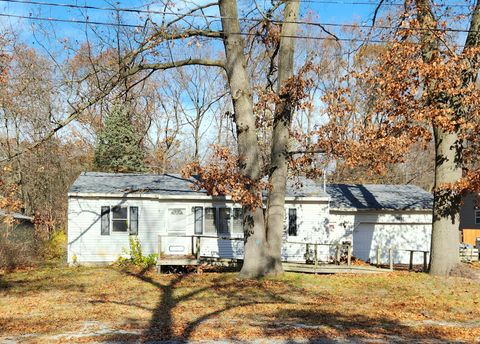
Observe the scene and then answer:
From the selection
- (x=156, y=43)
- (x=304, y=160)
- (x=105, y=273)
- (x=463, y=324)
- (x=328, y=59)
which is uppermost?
(x=328, y=59)

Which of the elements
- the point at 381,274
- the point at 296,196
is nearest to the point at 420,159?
the point at 296,196

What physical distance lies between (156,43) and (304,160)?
7.13m

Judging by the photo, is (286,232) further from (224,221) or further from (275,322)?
(275,322)

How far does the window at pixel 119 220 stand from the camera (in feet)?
79.0

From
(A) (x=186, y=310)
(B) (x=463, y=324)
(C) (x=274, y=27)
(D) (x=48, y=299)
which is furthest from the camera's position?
(C) (x=274, y=27)

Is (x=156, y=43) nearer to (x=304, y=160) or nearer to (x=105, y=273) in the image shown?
(x=304, y=160)

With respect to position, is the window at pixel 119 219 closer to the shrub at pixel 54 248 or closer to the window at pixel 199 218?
the window at pixel 199 218

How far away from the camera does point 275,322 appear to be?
11.8 meters

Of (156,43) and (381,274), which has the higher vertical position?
(156,43)

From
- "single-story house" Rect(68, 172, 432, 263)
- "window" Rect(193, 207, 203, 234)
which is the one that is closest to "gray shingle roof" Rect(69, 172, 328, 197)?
"single-story house" Rect(68, 172, 432, 263)

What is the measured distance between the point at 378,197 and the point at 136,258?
1284 centimetres

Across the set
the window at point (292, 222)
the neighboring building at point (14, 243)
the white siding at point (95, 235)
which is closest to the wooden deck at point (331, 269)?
the window at point (292, 222)

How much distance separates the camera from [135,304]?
14656 millimetres

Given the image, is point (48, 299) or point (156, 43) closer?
point (48, 299)
